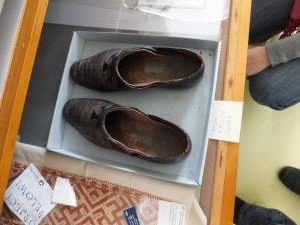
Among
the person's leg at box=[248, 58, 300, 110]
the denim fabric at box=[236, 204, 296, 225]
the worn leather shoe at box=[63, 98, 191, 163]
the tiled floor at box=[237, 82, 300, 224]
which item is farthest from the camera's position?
the tiled floor at box=[237, 82, 300, 224]

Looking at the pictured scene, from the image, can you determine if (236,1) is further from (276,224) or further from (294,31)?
(276,224)

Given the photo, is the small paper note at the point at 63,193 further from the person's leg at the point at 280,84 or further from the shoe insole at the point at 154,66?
the person's leg at the point at 280,84

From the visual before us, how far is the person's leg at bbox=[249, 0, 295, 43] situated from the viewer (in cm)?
78

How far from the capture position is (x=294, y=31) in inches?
30.0

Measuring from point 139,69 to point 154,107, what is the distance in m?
0.09

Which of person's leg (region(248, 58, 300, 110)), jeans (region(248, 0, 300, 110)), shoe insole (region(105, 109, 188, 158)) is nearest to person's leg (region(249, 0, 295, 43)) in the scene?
jeans (region(248, 0, 300, 110))

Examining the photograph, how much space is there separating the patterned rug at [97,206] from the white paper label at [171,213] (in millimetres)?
12

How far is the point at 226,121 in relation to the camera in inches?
24.5

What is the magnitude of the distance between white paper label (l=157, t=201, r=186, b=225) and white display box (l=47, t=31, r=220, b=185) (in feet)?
0.18

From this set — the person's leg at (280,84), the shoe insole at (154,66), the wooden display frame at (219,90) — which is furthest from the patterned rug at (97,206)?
the person's leg at (280,84)

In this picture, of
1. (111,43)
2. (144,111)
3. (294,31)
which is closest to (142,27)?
(111,43)

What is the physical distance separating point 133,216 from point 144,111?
0.22 metres

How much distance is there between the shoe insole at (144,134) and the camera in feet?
2.08

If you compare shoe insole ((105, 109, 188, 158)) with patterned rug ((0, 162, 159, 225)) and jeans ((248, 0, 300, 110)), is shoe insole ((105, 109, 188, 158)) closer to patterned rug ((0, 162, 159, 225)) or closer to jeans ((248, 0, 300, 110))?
patterned rug ((0, 162, 159, 225))
